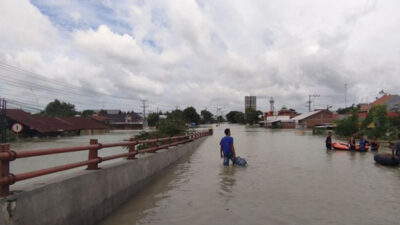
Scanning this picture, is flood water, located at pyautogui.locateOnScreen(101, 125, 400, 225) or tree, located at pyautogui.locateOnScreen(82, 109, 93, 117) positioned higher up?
tree, located at pyautogui.locateOnScreen(82, 109, 93, 117)

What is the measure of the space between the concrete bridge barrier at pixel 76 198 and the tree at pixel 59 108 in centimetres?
14839

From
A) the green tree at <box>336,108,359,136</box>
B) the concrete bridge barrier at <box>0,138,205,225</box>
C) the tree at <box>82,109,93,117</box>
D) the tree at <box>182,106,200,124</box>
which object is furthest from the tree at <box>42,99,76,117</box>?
the concrete bridge barrier at <box>0,138,205,225</box>

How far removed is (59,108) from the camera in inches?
6038

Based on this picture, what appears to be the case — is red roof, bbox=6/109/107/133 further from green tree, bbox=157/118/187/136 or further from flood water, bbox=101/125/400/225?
flood water, bbox=101/125/400/225

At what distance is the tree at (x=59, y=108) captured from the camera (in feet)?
487

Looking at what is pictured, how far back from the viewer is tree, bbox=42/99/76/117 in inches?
5842

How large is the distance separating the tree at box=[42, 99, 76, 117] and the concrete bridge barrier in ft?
487

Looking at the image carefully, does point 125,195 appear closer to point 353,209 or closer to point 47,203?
point 47,203

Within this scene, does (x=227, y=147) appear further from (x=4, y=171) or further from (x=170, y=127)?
(x=170, y=127)

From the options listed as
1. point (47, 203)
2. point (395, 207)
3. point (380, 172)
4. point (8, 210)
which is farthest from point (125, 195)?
point (380, 172)

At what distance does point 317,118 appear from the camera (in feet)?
357

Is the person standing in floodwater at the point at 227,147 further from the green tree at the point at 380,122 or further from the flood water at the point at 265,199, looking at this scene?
the green tree at the point at 380,122

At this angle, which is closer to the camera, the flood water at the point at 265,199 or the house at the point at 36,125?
the flood water at the point at 265,199

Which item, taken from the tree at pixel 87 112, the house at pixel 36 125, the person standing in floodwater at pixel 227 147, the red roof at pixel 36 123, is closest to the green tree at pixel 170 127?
the person standing in floodwater at pixel 227 147
